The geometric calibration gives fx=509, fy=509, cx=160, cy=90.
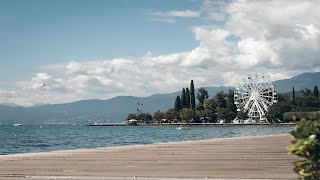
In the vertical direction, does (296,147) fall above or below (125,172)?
above

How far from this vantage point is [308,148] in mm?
6254

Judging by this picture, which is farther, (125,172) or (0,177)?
(125,172)

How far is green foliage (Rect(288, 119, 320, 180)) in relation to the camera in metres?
6.24

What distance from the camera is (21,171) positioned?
20.2 m

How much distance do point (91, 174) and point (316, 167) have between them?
42.8 feet

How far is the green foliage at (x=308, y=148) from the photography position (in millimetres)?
6242

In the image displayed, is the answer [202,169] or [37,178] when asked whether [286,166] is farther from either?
[37,178]

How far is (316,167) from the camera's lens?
21.1 ft

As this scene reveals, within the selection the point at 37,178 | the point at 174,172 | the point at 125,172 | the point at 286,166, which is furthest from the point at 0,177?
the point at 286,166

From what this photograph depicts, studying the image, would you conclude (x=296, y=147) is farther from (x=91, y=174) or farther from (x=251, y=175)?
(x=91, y=174)

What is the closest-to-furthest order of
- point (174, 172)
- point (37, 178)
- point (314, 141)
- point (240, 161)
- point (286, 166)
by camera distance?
point (314, 141) < point (37, 178) < point (174, 172) < point (286, 166) < point (240, 161)

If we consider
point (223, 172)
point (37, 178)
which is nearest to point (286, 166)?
point (223, 172)

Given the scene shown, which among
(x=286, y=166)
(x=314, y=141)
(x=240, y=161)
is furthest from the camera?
(x=240, y=161)

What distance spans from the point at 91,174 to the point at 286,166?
809cm
